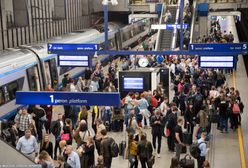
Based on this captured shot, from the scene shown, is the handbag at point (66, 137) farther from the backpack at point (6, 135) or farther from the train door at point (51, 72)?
the train door at point (51, 72)

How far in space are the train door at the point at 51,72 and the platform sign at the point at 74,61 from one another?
2.84 m

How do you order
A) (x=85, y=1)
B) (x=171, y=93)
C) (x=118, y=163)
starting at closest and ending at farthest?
1. (x=118, y=163)
2. (x=171, y=93)
3. (x=85, y=1)

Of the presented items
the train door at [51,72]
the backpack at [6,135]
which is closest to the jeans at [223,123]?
the backpack at [6,135]

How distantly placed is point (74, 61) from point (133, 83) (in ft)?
8.05

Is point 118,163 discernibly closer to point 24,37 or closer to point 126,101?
point 126,101

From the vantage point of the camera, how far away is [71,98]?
11523 mm

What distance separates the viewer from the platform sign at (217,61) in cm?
1783

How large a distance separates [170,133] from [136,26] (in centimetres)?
3327

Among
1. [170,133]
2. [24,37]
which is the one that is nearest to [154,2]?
[24,37]

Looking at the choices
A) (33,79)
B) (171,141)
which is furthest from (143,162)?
(33,79)

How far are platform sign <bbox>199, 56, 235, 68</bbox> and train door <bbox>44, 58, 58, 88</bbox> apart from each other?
751cm

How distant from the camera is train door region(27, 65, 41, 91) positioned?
19969 mm

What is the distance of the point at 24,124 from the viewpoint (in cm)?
1375

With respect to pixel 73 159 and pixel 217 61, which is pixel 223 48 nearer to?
pixel 217 61
